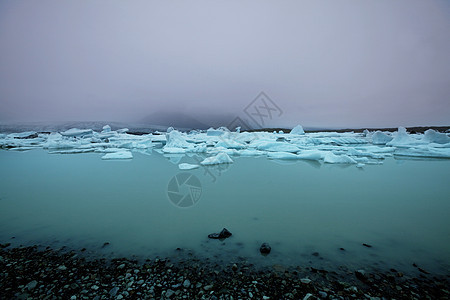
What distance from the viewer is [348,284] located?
130cm

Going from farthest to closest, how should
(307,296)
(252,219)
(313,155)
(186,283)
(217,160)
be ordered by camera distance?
(313,155), (217,160), (252,219), (186,283), (307,296)

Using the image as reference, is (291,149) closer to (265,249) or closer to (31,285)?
(265,249)

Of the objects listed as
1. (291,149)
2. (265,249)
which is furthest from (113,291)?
(291,149)

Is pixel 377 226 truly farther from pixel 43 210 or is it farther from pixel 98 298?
pixel 43 210

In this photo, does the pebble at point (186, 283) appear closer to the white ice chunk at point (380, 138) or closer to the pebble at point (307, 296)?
the pebble at point (307, 296)

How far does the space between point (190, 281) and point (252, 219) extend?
1116 mm

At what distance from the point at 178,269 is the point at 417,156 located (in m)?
11.2

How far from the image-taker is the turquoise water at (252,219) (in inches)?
66.3

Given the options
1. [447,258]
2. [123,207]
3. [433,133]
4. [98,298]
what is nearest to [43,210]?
[123,207]

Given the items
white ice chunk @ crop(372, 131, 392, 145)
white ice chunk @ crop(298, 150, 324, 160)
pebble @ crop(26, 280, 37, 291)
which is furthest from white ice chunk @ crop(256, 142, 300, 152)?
pebble @ crop(26, 280, 37, 291)

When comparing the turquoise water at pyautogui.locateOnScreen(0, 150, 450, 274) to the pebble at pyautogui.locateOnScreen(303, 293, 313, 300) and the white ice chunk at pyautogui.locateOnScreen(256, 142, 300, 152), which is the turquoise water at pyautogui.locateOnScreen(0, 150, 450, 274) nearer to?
the pebble at pyautogui.locateOnScreen(303, 293, 313, 300)

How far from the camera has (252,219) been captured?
232 centimetres

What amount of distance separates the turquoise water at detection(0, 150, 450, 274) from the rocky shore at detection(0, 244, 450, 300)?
13 cm

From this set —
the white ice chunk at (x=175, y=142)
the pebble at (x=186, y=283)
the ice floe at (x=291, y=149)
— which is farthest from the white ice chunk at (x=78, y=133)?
the pebble at (x=186, y=283)
